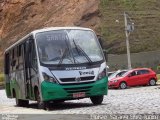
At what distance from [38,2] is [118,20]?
16774 millimetres

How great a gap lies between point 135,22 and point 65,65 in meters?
47.1

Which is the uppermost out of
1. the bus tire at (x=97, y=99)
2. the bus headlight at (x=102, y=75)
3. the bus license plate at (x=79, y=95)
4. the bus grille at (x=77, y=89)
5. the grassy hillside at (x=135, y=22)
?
the grassy hillside at (x=135, y=22)

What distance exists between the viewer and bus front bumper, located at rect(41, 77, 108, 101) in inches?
717

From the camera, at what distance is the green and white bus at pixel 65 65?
60.1 ft

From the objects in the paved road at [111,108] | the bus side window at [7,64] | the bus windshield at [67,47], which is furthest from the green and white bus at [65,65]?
the bus side window at [7,64]

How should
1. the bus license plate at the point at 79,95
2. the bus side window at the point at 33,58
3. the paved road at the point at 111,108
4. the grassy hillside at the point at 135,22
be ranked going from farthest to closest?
the grassy hillside at the point at 135,22, the bus side window at the point at 33,58, the bus license plate at the point at 79,95, the paved road at the point at 111,108

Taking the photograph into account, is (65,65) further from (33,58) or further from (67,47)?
(33,58)

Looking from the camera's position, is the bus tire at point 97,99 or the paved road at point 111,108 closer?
the paved road at point 111,108

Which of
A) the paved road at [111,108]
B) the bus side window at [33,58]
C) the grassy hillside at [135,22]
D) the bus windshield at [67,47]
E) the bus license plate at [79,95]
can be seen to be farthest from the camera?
the grassy hillside at [135,22]

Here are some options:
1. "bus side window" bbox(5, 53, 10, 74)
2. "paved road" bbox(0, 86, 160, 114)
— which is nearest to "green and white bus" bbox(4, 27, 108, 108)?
"paved road" bbox(0, 86, 160, 114)

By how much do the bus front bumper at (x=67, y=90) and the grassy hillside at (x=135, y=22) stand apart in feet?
132

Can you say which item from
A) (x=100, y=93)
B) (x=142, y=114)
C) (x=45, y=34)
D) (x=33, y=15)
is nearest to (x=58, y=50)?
(x=45, y=34)

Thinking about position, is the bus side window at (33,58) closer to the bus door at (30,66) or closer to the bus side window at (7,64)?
the bus door at (30,66)

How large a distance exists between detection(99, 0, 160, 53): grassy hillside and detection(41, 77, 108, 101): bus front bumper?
132ft
